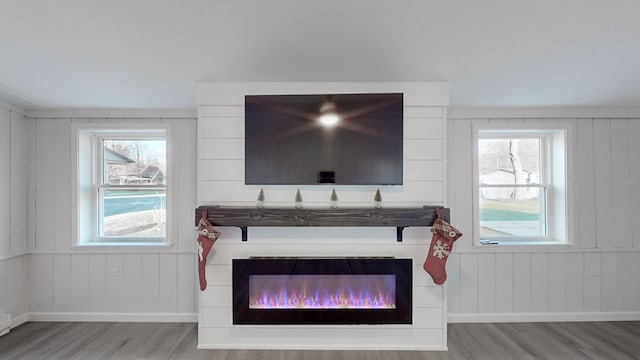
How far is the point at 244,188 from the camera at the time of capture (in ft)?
8.25

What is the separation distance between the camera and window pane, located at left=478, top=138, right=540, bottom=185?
3324 mm

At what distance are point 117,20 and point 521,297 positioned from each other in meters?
3.92

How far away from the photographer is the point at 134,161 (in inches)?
131

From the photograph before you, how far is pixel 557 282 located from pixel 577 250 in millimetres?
381

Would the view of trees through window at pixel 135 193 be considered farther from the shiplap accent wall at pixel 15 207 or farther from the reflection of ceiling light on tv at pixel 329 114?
the reflection of ceiling light on tv at pixel 329 114

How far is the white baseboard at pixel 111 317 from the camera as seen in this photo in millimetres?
3080

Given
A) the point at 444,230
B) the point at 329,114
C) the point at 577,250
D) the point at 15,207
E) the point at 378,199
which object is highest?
the point at 329,114

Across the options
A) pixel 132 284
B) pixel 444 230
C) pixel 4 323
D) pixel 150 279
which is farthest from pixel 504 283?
pixel 4 323

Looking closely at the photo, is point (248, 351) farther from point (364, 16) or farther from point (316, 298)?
point (364, 16)

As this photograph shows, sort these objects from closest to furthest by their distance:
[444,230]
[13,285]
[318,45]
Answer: [318,45] < [444,230] < [13,285]

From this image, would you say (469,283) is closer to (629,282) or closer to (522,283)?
(522,283)

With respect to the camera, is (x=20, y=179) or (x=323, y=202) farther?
(x=20, y=179)

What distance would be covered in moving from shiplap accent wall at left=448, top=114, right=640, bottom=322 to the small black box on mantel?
1.39 meters

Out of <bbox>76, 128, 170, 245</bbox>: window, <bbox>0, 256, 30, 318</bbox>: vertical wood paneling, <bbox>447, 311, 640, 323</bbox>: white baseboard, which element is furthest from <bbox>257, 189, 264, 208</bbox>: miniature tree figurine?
<bbox>0, 256, 30, 318</bbox>: vertical wood paneling
